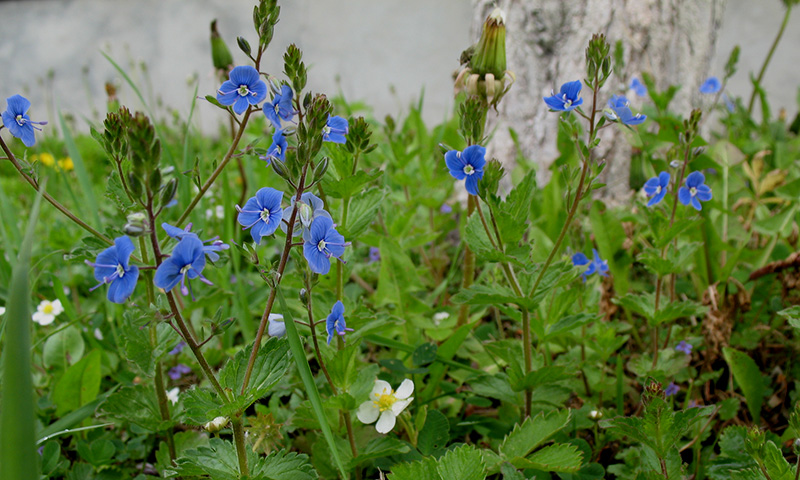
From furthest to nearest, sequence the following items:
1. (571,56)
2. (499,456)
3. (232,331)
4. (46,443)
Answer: (571,56)
(232,331)
(46,443)
(499,456)

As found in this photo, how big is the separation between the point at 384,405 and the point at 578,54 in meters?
2.03

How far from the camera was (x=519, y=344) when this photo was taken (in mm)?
1510

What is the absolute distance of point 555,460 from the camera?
47.7 inches

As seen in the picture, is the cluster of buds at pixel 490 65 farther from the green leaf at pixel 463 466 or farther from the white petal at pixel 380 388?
the green leaf at pixel 463 466

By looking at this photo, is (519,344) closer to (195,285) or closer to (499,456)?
(499,456)

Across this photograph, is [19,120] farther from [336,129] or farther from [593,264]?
[593,264]

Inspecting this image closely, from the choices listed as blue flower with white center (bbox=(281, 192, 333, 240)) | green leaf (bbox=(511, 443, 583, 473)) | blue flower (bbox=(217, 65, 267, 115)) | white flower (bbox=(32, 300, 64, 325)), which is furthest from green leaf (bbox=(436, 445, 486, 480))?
white flower (bbox=(32, 300, 64, 325))

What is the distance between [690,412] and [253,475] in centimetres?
84

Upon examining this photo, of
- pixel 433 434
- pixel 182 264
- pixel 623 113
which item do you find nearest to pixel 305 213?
pixel 182 264

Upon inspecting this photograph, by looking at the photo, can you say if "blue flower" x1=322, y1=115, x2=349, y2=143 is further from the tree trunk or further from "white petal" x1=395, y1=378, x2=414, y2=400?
the tree trunk

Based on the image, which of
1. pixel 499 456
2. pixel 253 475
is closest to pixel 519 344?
pixel 499 456

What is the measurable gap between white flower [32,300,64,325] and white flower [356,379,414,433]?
1207 mm

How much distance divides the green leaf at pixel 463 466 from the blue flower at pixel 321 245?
17.2 inches

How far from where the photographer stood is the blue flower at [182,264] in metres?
0.83
